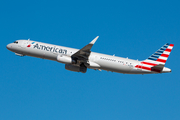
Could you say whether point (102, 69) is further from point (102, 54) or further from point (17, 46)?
point (17, 46)

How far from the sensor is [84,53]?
4581 centimetres

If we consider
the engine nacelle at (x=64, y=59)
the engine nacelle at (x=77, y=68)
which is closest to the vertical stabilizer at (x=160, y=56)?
the engine nacelle at (x=77, y=68)

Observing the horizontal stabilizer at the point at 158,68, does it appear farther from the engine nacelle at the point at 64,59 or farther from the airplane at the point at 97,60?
the engine nacelle at the point at 64,59

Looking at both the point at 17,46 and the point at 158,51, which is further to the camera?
the point at 17,46

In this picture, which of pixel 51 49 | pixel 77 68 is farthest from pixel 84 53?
pixel 51 49

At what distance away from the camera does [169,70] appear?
45156mm

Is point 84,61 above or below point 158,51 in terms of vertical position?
below

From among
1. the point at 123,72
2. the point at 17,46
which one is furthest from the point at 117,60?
the point at 17,46

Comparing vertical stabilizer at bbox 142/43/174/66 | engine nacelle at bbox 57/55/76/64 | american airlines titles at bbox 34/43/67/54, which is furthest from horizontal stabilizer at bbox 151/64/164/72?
american airlines titles at bbox 34/43/67/54

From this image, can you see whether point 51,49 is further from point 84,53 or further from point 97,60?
point 97,60

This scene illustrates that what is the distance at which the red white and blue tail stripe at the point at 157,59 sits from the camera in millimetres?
47031

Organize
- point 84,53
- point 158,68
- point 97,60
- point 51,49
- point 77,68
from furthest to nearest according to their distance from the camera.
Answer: point 77,68 < point 51,49 < point 97,60 < point 84,53 < point 158,68

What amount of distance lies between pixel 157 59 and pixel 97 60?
1236 cm

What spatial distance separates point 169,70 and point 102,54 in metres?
13.9
